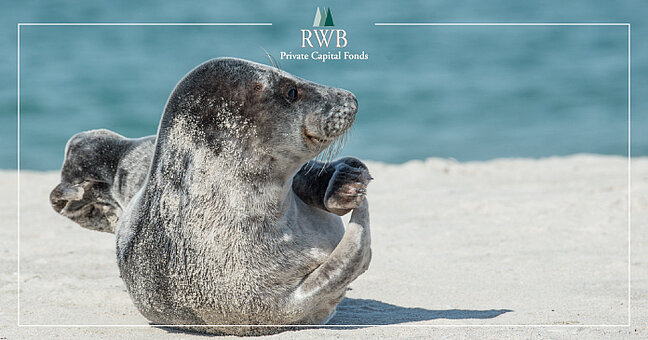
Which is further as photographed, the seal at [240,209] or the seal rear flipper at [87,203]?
the seal rear flipper at [87,203]

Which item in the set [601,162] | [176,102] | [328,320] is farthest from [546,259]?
[601,162]

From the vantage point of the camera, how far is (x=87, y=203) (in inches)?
200

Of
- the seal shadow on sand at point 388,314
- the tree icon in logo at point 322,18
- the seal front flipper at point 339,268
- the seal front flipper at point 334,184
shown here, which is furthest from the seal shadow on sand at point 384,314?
the tree icon in logo at point 322,18

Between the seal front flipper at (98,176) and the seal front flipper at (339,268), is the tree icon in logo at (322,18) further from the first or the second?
the seal front flipper at (339,268)

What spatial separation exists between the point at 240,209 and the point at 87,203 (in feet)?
6.07

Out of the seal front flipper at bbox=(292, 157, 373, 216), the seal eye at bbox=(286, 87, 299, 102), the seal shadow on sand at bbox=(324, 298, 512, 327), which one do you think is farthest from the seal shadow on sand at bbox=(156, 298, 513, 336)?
the seal eye at bbox=(286, 87, 299, 102)

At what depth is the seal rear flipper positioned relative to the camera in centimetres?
500

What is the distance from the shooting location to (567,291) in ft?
16.5

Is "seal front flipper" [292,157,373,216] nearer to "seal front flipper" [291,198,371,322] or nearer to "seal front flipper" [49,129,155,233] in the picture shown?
"seal front flipper" [291,198,371,322]

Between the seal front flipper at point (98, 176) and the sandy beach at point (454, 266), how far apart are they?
49 centimetres

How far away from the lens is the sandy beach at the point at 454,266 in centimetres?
412

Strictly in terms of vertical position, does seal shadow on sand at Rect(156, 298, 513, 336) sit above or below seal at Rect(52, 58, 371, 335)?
below

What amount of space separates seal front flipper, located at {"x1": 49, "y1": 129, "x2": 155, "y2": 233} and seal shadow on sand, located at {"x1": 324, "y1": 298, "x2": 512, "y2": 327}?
5.01ft

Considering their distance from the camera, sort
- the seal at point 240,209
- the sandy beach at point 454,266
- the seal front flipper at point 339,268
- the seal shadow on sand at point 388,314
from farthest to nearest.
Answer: the seal shadow on sand at point 388,314, the sandy beach at point 454,266, the seal front flipper at point 339,268, the seal at point 240,209
